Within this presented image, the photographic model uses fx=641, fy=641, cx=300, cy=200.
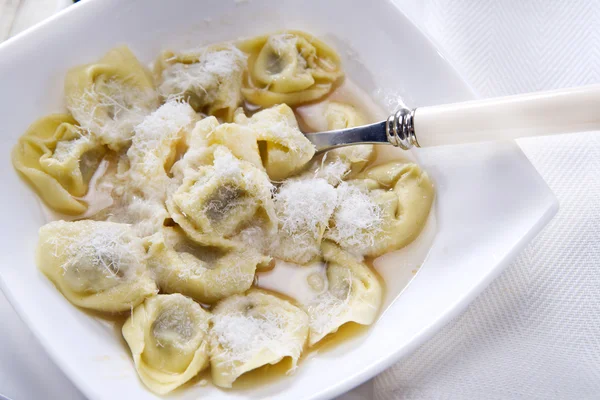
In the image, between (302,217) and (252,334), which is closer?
(252,334)

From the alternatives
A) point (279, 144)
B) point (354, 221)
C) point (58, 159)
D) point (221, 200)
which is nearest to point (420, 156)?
point (354, 221)

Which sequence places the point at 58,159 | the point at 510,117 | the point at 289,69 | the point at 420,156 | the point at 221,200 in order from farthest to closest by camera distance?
the point at 289,69 → the point at 420,156 → the point at 58,159 → the point at 221,200 → the point at 510,117

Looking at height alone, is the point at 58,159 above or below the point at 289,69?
below

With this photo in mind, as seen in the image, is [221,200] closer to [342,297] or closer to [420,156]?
[342,297]

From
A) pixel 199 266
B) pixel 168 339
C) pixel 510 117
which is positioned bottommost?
pixel 168 339

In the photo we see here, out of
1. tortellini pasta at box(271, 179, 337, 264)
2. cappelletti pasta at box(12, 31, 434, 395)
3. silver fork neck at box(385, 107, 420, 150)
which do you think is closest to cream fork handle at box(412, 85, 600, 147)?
silver fork neck at box(385, 107, 420, 150)

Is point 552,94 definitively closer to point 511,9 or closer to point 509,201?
point 509,201

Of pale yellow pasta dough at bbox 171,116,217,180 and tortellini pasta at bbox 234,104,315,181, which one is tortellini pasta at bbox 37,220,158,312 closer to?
pale yellow pasta dough at bbox 171,116,217,180
